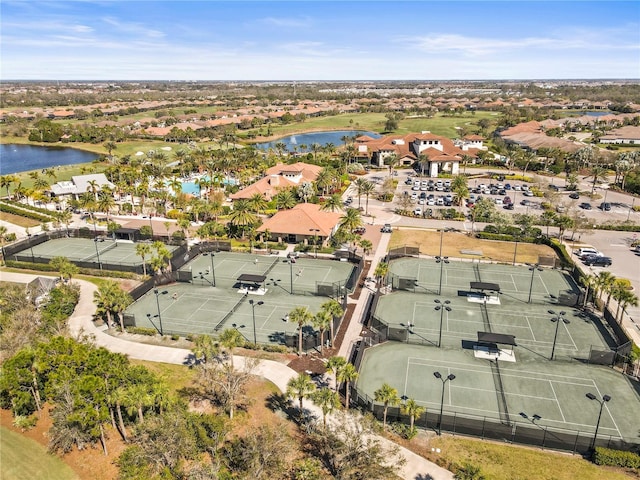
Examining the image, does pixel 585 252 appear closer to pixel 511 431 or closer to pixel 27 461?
pixel 511 431

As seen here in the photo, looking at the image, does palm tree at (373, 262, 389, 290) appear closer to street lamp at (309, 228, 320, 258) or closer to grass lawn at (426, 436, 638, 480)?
street lamp at (309, 228, 320, 258)

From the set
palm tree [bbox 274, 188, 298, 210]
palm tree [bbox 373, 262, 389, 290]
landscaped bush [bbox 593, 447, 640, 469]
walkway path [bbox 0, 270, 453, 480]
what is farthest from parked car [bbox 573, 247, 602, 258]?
palm tree [bbox 274, 188, 298, 210]

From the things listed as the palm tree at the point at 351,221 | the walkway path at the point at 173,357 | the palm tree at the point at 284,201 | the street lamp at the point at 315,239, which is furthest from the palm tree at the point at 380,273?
the palm tree at the point at 284,201

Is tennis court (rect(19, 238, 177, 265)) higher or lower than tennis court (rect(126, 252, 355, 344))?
higher

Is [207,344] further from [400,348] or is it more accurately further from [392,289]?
[392,289]

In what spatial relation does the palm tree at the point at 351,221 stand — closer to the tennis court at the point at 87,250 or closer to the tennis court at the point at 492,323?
the tennis court at the point at 492,323
